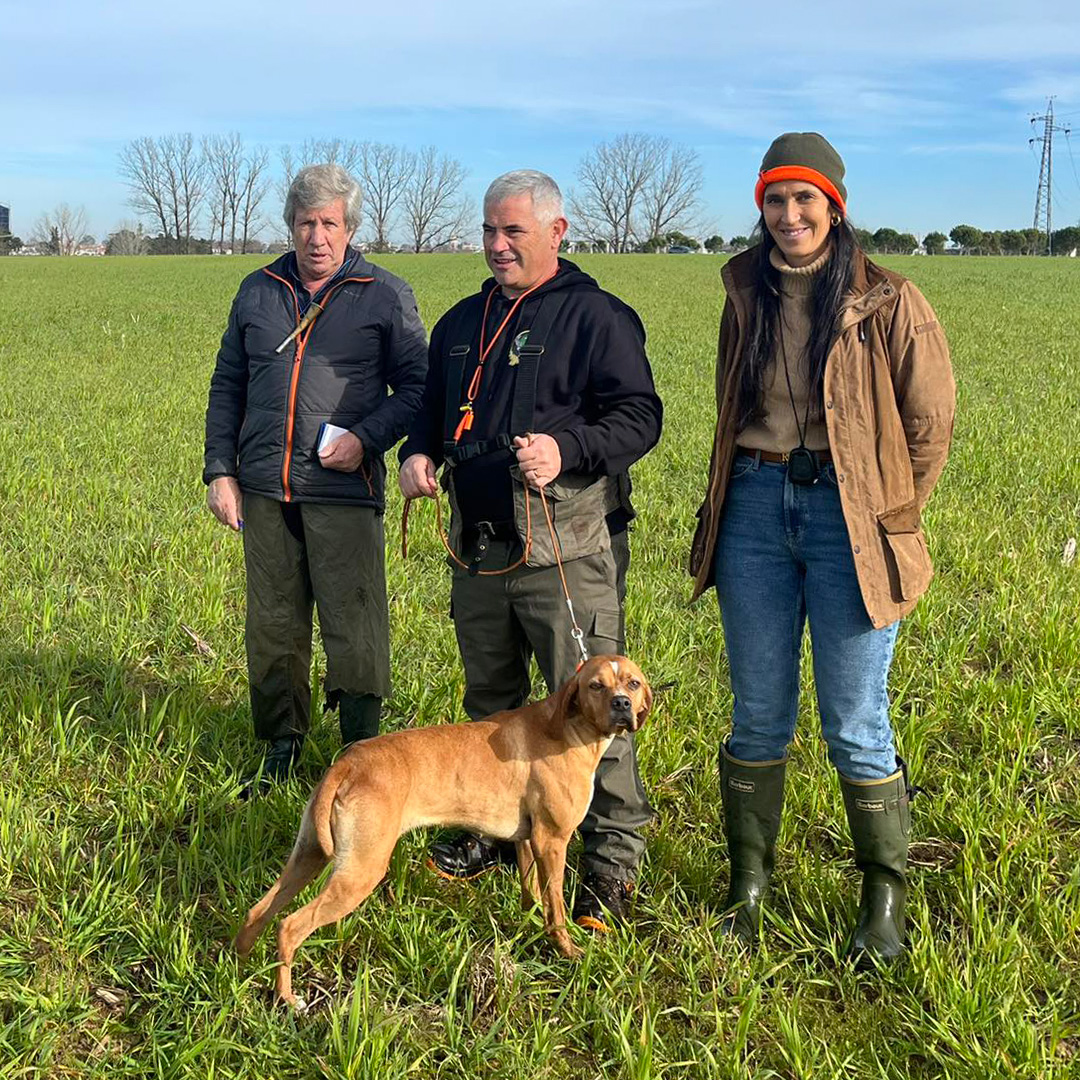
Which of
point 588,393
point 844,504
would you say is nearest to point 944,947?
point 844,504

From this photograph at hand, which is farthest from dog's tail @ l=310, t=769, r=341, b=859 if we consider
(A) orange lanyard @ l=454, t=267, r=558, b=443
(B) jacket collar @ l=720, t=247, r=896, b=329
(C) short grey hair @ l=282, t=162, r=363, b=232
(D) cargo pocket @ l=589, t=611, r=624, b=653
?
(C) short grey hair @ l=282, t=162, r=363, b=232

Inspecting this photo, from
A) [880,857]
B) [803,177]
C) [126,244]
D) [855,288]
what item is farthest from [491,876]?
[126,244]

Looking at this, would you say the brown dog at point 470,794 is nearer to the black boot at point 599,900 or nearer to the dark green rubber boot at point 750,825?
the black boot at point 599,900

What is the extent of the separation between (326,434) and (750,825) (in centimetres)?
217

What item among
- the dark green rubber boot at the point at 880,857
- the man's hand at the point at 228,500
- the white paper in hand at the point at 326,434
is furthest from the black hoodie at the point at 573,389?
the dark green rubber boot at the point at 880,857

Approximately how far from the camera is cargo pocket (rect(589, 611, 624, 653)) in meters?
3.71

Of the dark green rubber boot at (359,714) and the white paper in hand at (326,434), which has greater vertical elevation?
the white paper in hand at (326,434)

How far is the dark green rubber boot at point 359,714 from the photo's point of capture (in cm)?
455

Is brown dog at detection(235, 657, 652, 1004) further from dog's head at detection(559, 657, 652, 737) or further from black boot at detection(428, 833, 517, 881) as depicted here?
black boot at detection(428, 833, 517, 881)

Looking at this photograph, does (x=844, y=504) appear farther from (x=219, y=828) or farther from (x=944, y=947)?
(x=219, y=828)

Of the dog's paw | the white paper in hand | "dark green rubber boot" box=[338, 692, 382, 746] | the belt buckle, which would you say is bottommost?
the dog's paw

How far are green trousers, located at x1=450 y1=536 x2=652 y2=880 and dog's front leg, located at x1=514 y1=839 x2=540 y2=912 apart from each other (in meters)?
0.30

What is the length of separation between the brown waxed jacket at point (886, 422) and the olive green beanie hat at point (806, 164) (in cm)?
22

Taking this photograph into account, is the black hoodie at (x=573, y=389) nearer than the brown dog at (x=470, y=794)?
No
